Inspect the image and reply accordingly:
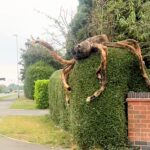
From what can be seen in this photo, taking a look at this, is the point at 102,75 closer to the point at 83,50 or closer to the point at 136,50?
the point at 83,50

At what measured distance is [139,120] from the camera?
9297mm

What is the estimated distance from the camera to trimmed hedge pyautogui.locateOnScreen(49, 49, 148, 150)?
31.0 ft

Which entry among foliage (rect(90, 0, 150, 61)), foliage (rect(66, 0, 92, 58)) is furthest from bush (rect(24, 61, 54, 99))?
foliage (rect(90, 0, 150, 61))

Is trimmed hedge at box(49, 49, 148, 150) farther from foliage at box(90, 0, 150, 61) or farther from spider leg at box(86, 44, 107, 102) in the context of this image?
foliage at box(90, 0, 150, 61)

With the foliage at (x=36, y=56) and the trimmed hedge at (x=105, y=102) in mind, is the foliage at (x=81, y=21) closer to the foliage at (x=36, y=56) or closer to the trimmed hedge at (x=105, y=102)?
the trimmed hedge at (x=105, y=102)

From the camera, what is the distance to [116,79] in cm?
956

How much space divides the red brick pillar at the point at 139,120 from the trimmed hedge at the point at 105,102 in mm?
171

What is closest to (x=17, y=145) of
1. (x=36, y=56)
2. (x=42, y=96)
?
(x=42, y=96)

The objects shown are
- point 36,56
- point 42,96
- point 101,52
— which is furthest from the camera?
point 36,56

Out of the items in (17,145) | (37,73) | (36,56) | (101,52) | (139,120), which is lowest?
(17,145)

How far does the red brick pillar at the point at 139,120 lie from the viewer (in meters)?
9.20

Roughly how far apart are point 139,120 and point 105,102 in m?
0.82

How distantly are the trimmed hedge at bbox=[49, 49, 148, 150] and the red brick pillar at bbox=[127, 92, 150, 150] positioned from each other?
0.56ft

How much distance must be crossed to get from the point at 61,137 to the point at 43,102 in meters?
16.5
